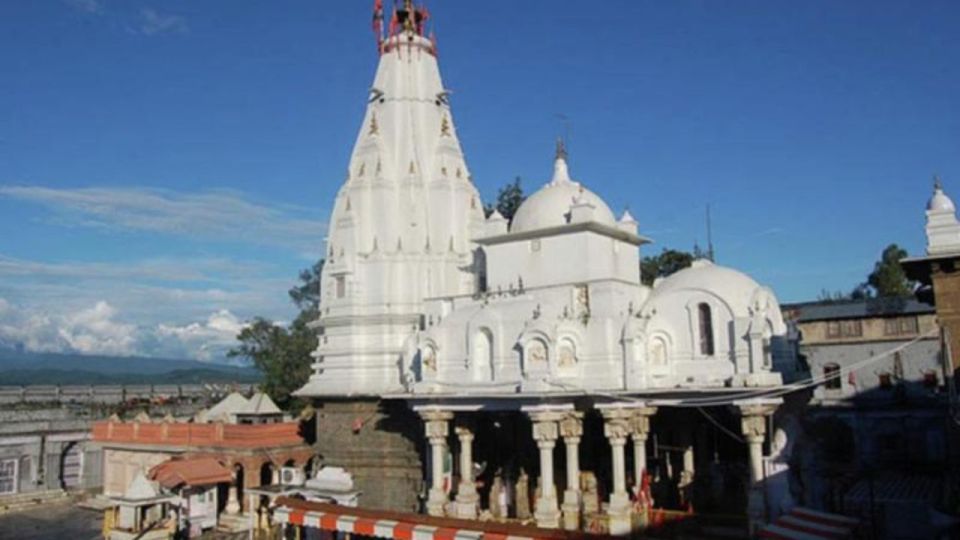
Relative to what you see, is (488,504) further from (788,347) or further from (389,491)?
(788,347)

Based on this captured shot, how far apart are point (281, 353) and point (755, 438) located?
37346 mm

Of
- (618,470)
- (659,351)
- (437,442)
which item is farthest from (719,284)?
(437,442)

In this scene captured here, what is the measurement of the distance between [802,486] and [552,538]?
9.19 m

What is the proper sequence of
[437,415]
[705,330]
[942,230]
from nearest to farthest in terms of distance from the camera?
[942,230]
[705,330]
[437,415]

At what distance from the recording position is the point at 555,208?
2877 centimetres

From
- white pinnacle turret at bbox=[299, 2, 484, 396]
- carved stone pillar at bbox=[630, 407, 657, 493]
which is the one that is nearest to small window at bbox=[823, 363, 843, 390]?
white pinnacle turret at bbox=[299, 2, 484, 396]

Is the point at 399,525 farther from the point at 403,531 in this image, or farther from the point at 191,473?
the point at 191,473

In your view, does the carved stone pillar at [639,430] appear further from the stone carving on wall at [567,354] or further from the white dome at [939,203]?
the white dome at [939,203]

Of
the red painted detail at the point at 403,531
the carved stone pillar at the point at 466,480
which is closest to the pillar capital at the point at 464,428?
the carved stone pillar at the point at 466,480

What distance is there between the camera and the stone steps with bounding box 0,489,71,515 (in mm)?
35406

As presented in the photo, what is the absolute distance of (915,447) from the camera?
36656 mm

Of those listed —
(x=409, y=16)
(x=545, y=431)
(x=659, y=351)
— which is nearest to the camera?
(x=545, y=431)

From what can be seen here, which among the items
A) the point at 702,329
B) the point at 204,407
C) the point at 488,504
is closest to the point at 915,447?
the point at 702,329

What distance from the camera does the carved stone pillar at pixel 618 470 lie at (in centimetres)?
2325
